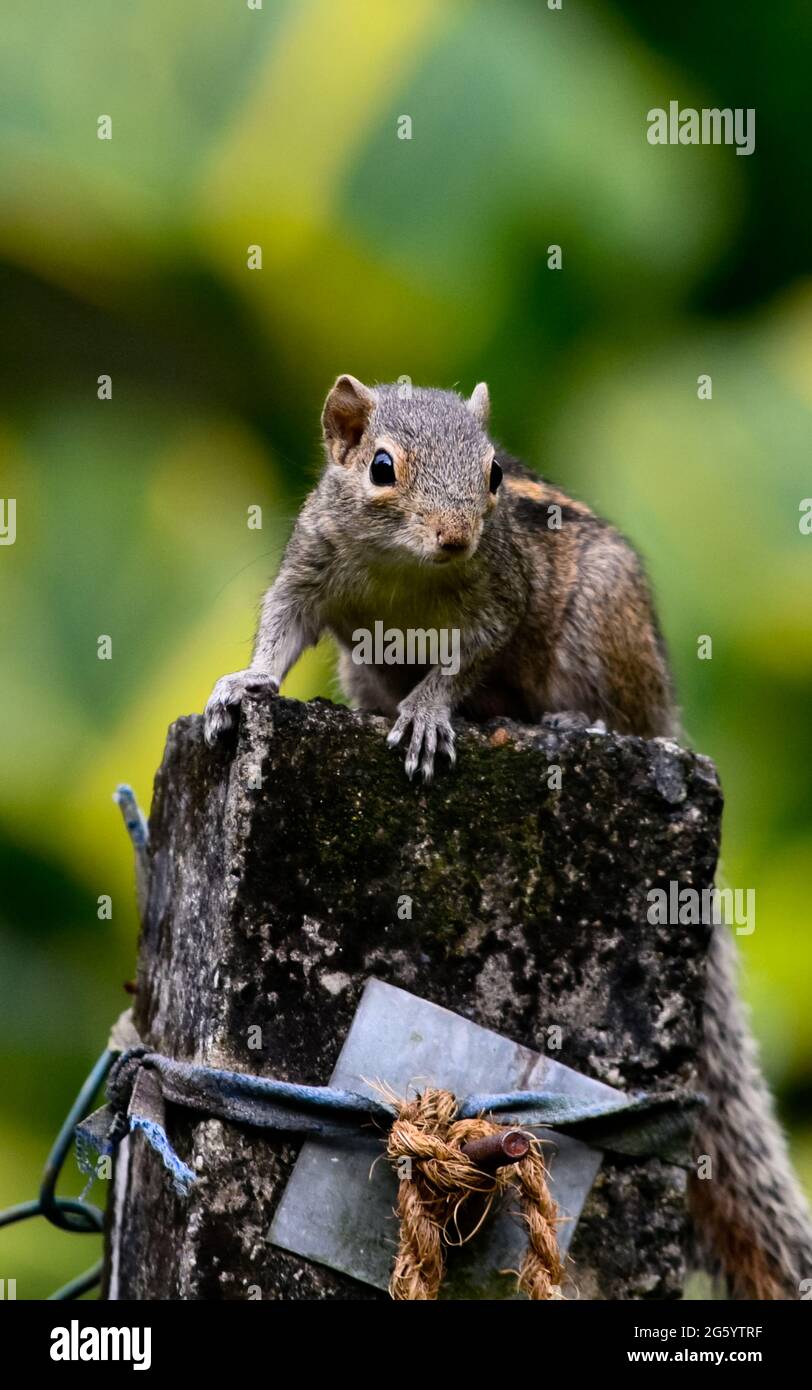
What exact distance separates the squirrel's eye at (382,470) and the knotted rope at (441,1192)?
4.68 ft

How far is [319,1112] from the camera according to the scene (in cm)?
222

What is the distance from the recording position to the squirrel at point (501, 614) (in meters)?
3.10

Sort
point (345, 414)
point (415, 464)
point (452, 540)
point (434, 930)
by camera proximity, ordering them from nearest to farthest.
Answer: point (434, 930), point (452, 540), point (415, 464), point (345, 414)

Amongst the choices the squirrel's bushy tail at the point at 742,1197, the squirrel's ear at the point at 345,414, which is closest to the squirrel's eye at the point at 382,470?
the squirrel's ear at the point at 345,414

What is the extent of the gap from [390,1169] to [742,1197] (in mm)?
1115

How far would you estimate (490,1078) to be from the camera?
2305 mm

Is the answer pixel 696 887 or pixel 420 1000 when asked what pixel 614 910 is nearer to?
pixel 696 887

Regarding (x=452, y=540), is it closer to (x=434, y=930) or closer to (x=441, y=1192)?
(x=434, y=930)

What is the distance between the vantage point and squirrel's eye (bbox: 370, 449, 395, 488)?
10.6ft

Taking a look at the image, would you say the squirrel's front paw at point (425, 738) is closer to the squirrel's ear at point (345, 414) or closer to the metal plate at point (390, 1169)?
the metal plate at point (390, 1169)

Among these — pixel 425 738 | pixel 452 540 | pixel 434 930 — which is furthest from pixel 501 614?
pixel 434 930

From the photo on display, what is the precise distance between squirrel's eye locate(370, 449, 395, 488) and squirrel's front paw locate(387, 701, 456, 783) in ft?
3.07
